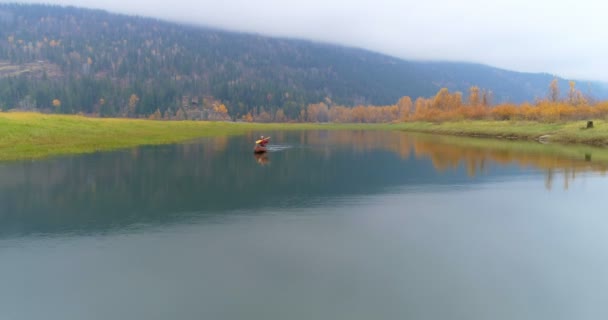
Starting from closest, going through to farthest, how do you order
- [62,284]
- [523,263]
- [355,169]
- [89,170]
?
[62,284] → [523,263] → [89,170] → [355,169]

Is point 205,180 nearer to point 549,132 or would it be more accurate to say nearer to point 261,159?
point 261,159

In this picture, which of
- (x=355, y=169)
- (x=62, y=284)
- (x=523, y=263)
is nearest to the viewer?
(x=62, y=284)

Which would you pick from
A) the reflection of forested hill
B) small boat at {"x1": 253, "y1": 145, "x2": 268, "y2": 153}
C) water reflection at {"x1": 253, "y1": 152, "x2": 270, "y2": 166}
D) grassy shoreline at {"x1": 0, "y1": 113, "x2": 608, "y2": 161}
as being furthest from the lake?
small boat at {"x1": 253, "y1": 145, "x2": 268, "y2": 153}

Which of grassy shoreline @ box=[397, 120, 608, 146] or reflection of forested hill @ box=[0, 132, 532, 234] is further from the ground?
grassy shoreline @ box=[397, 120, 608, 146]

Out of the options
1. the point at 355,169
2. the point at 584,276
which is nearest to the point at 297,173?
the point at 355,169

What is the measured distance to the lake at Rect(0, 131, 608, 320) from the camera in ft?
45.9

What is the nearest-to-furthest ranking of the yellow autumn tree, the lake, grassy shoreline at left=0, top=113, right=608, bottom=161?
the lake → grassy shoreline at left=0, top=113, right=608, bottom=161 → the yellow autumn tree

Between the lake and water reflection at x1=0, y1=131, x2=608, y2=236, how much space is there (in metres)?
0.23

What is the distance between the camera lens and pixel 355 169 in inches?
1876

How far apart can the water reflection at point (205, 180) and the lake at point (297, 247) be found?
Answer: 0.23 m

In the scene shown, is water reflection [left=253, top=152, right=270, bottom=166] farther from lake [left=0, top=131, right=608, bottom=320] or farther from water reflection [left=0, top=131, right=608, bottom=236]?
lake [left=0, top=131, right=608, bottom=320]

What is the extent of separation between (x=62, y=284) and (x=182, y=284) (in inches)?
170

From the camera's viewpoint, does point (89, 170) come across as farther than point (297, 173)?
No

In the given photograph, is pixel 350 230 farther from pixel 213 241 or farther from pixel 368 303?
pixel 368 303
